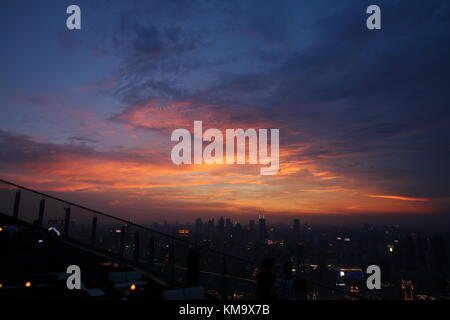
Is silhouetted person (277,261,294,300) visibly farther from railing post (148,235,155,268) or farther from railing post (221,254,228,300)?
railing post (148,235,155,268)

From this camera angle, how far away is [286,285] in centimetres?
690

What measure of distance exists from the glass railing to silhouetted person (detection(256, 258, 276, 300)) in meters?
0.21

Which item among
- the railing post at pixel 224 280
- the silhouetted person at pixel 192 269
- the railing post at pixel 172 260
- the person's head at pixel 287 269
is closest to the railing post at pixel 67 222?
the railing post at pixel 172 260

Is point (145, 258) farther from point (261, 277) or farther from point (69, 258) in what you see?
point (261, 277)

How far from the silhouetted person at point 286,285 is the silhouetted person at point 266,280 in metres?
0.48

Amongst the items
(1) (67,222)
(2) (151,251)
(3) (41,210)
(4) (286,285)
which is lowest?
(4) (286,285)

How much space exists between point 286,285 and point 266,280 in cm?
80

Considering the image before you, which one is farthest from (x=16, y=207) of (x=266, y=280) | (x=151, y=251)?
(x=266, y=280)

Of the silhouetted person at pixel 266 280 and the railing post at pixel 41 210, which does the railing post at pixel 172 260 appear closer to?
the silhouetted person at pixel 266 280

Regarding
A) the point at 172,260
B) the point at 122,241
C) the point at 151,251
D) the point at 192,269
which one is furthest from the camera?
the point at 122,241

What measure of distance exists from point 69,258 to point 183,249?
15.9 ft

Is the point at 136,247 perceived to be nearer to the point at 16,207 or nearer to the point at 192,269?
the point at 192,269
